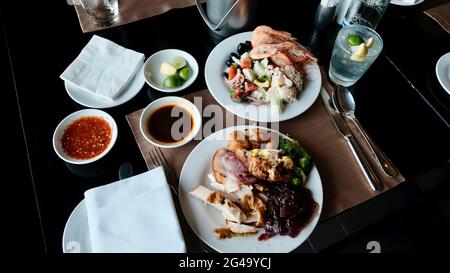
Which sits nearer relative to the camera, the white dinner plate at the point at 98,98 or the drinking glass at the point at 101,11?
the white dinner plate at the point at 98,98

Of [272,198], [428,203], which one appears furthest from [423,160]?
[272,198]

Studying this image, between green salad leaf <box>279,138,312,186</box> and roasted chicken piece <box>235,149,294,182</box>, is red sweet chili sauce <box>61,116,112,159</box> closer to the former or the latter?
roasted chicken piece <box>235,149,294,182</box>

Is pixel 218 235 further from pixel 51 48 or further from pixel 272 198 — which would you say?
pixel 51 48

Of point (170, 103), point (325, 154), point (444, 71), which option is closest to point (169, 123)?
point (170, 103)

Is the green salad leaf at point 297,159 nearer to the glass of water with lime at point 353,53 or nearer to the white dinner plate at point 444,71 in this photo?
the glass of water with lime at point 353,53

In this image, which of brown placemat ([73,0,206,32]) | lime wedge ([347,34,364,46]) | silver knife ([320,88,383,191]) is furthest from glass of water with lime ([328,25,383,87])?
brown placemat ([73,0,206,32])

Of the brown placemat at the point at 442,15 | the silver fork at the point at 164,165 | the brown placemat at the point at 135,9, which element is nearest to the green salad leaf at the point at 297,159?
the silver fork at the point at 164,165
